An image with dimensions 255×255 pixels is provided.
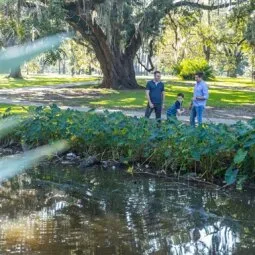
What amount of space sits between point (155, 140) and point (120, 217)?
10.5ft

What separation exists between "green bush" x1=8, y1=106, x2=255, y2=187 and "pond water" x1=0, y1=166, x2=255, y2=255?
1.76 feet

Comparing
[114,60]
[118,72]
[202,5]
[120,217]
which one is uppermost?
[202,5]

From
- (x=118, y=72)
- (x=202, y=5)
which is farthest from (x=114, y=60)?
(x=202, y=5)

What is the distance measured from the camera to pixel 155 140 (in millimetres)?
9359

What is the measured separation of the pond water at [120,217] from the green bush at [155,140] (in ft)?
1.76

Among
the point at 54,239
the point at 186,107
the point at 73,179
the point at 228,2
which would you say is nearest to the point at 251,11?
the point at 228,2

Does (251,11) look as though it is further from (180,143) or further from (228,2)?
(180,143)

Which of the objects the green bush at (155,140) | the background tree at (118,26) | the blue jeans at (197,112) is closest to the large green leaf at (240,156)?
the green bush at (155,140)

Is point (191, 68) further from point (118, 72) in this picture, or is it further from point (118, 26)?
point (118, 26)

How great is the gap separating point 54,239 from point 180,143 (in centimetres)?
401

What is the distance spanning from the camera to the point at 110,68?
2883 centimetres

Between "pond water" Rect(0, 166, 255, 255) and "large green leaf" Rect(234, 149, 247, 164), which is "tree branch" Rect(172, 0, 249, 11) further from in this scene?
"large green leaf" Rect(234, 149, 247, 164)

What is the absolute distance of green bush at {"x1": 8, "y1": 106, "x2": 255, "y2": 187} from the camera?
27.0 feet

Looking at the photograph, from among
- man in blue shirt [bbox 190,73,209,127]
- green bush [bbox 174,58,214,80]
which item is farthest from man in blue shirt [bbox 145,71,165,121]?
green bush [bbox 174,58,214,80]
